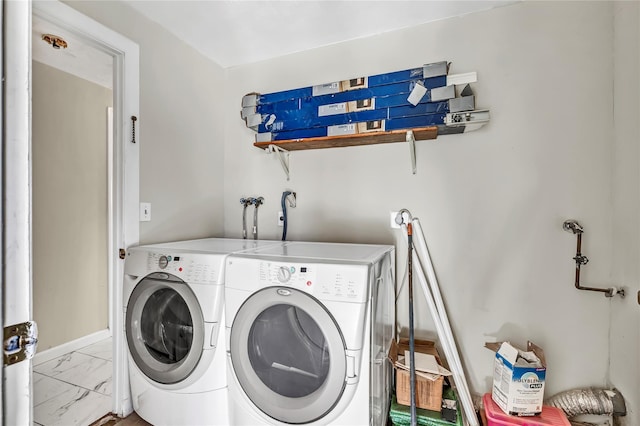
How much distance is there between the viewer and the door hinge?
457 millimetres

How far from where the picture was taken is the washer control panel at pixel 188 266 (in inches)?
55.2

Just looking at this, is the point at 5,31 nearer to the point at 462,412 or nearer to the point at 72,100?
the point at 462,412

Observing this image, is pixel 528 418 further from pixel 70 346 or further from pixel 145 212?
pixel 70 346

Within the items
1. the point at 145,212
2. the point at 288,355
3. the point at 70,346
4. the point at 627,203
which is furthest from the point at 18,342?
the point at 70,346

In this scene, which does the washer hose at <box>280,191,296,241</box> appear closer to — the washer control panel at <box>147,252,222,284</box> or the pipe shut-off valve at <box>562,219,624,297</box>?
the washer control panel at <box>147,252,222,284</box>

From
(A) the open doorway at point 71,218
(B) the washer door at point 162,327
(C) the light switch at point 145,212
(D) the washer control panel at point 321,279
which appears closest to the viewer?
(D) the washer control panel at point 321,279

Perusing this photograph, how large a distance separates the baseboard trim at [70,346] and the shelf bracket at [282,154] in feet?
7.48

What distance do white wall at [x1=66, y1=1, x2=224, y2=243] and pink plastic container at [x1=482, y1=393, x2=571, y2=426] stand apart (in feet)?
6.92

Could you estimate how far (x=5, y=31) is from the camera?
456mm

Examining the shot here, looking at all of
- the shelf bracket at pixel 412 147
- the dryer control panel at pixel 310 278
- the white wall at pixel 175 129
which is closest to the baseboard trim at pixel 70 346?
the white wall at pixel 175 129

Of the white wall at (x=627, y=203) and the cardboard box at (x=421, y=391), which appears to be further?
the cardboard box at (x=421, y=391)

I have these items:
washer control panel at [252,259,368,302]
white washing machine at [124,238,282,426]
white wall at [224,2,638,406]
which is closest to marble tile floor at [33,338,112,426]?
white washing machine at [124,238,282,426]

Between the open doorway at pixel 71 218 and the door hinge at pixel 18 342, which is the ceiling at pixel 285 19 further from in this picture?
the door hinge at pixel 18 342

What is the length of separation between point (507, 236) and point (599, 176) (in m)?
0.53
